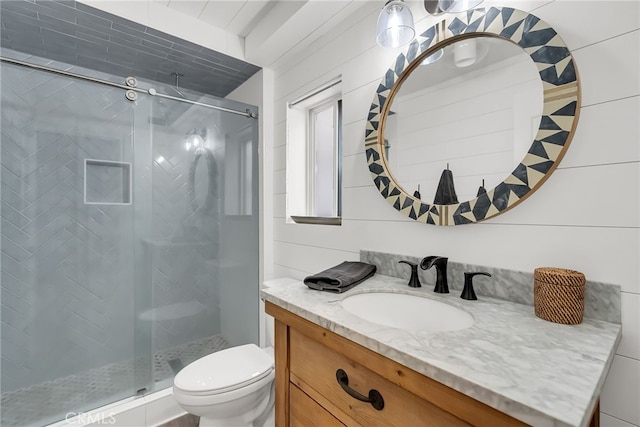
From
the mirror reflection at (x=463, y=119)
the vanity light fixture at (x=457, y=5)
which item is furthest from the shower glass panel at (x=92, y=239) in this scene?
the vanity light fixture at (x=457, y=5)

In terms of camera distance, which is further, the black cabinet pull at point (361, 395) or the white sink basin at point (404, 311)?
the white sink basin at point (404, 311)

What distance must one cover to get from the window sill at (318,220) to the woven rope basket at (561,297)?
98cm

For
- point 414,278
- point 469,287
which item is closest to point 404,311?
point 414,278

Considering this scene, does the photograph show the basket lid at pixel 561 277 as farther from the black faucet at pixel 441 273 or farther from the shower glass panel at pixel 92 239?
the shower glass panel at pixel 92 239

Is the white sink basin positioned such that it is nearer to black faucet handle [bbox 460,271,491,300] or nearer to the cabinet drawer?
black faucet handle [bbox 460,271,491,300]

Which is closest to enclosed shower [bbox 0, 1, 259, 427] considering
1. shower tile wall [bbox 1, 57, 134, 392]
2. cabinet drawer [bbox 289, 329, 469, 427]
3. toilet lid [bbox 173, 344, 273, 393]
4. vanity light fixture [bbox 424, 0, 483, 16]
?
shower tile wall [bbox 1, 57, 134, 392]

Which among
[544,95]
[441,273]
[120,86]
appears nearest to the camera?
[544,95]

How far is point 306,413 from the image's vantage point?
35.0 inches

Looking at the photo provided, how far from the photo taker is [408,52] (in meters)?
1.20

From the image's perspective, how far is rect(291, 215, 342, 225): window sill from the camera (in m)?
1.64

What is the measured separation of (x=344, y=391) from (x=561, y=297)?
60cm

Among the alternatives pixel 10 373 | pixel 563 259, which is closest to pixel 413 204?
pixel 563 259

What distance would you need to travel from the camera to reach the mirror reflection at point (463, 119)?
3.01 feet

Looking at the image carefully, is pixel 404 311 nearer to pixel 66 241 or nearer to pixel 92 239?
pixel 92 239
